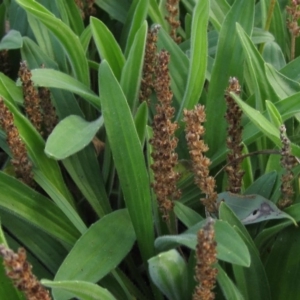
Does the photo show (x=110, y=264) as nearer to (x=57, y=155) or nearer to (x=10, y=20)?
(x=57, y=155)

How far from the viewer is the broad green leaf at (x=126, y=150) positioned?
0.80 metres

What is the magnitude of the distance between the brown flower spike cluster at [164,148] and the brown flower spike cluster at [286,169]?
0.14 m

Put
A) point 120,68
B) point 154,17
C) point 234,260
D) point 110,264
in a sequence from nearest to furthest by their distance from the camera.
Answer: point 234,260 → point 110,264 → point 120,68 → point 154,17

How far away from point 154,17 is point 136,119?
0.35 m

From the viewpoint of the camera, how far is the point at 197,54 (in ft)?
3.03

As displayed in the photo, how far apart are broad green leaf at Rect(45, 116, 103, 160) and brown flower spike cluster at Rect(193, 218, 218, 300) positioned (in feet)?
1.01

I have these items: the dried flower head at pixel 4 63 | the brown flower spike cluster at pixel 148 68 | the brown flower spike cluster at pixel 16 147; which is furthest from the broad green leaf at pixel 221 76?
the dried flower head at pixel 4 63

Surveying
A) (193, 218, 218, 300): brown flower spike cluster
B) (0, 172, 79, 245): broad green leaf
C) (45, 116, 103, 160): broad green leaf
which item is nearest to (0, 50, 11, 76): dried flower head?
(45, 116, 103, 160): broad green leaf

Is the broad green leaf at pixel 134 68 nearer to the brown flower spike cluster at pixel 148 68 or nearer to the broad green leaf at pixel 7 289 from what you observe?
the brown flower spike cluster at pixel 148 68

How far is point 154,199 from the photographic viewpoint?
0.88m

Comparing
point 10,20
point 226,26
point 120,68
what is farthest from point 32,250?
point 10,20

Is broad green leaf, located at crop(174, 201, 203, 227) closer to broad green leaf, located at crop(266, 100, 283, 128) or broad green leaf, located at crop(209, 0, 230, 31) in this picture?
broad green leaf, located at crop(266, 100, 283, 128)

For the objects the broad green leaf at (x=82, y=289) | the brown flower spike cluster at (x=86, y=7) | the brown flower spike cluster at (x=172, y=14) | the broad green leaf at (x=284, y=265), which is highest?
the brown flower spike cluster at (x=86, y=7)

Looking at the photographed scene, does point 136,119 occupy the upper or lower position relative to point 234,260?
upper
